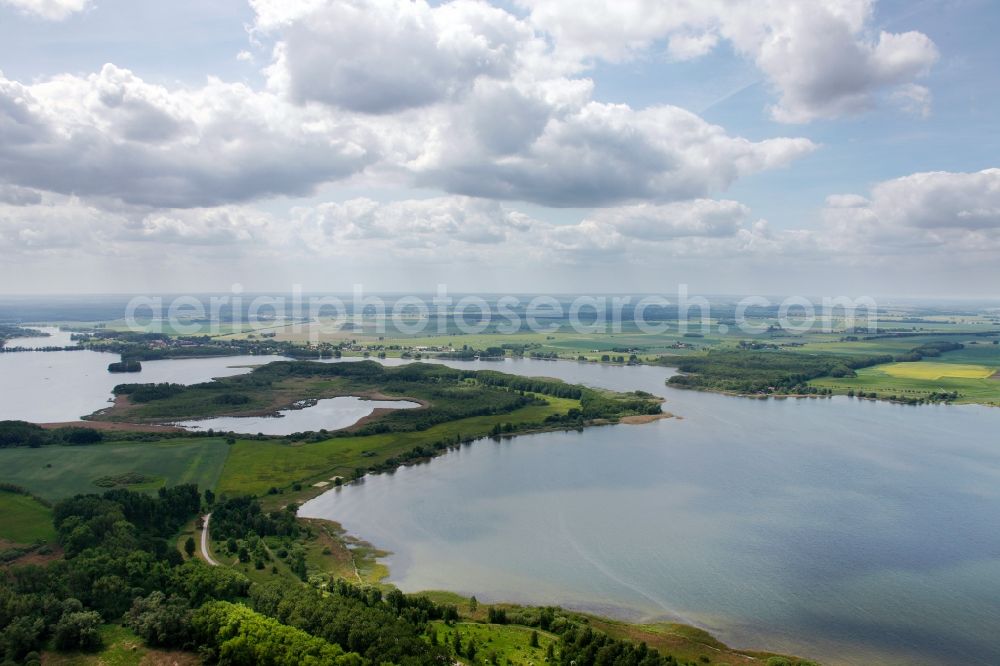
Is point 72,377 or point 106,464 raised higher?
point 72,377

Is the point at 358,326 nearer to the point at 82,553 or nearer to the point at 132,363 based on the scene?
the point at 132,363

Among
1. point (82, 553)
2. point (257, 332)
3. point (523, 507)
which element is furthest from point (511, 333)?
point (82, 553)

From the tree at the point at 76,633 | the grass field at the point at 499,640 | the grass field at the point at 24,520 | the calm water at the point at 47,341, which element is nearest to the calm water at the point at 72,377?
the calm water at the point at 47,341

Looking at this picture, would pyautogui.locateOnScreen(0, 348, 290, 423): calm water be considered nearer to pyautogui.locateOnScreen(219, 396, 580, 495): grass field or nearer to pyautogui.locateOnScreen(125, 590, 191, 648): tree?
pyautogui.locateOnScreen(219, 396, 580, 495): grass field

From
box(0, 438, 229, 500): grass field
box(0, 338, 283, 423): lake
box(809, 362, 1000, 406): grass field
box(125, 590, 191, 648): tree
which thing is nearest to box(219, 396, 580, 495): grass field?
box(0, 438, 229, 500): grass field

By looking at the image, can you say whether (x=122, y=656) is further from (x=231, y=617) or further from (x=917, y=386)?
(x=917, y=386)

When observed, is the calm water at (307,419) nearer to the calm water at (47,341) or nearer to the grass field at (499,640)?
the grass field at (499,640)

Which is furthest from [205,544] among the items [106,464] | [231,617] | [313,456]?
[106,464]
